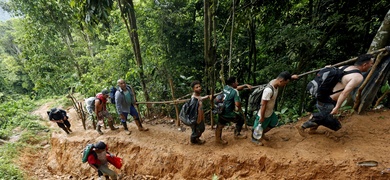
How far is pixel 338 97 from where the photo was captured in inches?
133

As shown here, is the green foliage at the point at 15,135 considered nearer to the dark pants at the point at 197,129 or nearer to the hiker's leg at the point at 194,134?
the hiker's leg at the point at 194,134

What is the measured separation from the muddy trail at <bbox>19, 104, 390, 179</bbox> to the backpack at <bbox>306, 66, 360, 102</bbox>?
88 centimetres

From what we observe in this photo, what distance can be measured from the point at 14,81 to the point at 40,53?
19.3 meters

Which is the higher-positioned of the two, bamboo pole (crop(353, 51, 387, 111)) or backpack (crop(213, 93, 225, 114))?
bamboo pole (crop(353, 51, 387, 111))

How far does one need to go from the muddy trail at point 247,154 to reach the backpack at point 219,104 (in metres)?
0.91

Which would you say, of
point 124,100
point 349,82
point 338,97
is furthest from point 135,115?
point 349,82

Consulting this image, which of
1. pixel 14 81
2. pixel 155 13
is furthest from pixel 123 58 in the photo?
pixel 14 81

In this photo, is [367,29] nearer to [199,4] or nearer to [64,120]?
[199,4]

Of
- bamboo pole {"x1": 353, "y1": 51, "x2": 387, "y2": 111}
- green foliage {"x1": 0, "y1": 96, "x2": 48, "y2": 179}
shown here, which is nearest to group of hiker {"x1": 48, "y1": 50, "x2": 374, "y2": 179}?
bamboo pole {"x1": 353, "y1": 51, "x2": 387, "y2": 111}

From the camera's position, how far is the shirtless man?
2.99 meters

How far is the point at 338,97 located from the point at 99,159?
5.25 m

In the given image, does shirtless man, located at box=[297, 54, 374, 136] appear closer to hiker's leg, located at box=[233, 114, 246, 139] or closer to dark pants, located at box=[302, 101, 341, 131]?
dark pants, located at box=[302, 101, 341, 131]

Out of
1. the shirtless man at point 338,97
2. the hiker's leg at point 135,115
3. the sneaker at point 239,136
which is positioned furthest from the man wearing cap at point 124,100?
the shirtless man at point 338,97

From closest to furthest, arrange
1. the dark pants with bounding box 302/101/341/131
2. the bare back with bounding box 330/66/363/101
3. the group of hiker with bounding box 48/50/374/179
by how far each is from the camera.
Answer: the bare back with bounding box 330/66/363/101 → the group of hiker with bounding box 48/50/374/179 → the dark pants with bounding box 302/101/341/131
